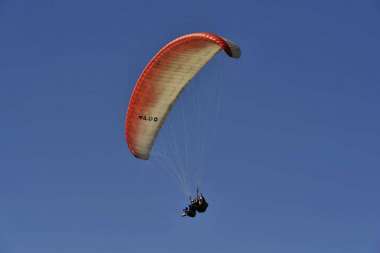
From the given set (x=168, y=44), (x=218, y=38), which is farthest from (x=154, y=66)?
(x=218, y=38)

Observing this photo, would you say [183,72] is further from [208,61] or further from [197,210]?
[197,210]

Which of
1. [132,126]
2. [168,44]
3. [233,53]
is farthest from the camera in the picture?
[132,126]

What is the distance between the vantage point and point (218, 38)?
5219cm

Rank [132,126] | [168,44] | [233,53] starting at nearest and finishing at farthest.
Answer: [233,53] < [168,44] < [132,126]

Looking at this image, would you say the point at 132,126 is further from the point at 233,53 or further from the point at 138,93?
the point at 233,53

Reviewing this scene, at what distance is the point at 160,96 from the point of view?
57.8 meters

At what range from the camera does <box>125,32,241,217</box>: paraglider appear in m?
55.1

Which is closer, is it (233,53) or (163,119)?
(233,53)

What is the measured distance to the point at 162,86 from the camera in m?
57.3

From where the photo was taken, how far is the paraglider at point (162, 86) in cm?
5512

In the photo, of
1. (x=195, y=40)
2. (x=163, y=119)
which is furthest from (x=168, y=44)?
(x=163, y=119)

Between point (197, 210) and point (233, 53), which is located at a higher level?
point (233, 53)

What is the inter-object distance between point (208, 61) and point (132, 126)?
5.89 metres

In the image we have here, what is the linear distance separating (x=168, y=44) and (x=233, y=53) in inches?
198
